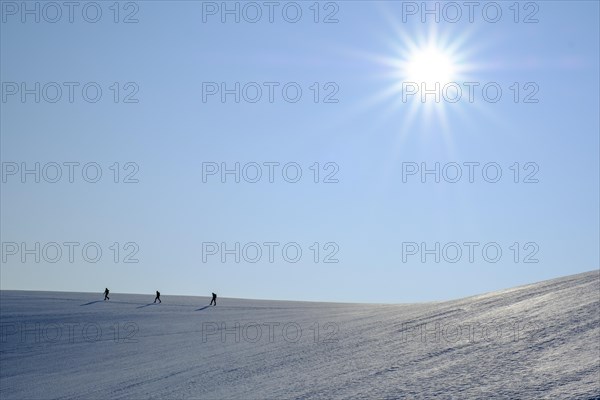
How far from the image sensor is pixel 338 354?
21391 millimetres

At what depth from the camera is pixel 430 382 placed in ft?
52.9

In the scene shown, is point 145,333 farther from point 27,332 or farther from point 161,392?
point 161,392

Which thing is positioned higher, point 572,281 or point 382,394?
Answer: point 572,281

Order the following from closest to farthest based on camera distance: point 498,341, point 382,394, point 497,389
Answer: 1. point 497,389
2. point 382,394
3. point 498,341

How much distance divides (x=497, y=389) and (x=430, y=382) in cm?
185

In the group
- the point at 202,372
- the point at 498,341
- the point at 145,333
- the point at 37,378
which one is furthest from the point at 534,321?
the point at 145,333

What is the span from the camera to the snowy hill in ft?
51.6

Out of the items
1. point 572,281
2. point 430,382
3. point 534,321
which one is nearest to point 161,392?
point 430,382

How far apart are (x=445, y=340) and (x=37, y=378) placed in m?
13.7

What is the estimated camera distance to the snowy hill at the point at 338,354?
15734 mm

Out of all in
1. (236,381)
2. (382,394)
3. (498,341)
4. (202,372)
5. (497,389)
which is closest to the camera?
(497,389)

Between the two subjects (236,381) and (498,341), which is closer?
(498,341)

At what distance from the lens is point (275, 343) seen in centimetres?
2527

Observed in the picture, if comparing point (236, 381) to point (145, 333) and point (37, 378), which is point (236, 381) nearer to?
point (37, 378)
